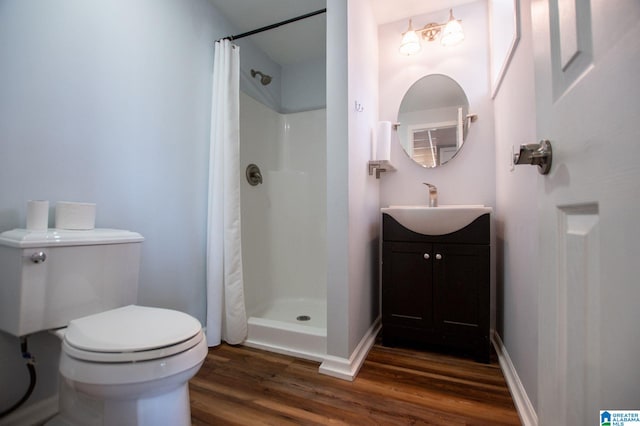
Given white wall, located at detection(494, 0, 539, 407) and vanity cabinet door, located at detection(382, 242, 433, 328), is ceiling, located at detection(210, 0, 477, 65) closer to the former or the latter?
white wall, located at detection(494, 0, 539, 407)

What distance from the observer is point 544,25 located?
0.53 m

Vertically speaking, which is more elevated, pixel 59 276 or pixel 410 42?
pixel 410 42

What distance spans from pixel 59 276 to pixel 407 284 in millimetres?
1653

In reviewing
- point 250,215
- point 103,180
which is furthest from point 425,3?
point 103,180

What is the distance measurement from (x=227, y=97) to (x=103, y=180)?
86cm

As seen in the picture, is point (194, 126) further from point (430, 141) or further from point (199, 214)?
point (430, 141)

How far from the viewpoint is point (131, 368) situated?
0.75 meters

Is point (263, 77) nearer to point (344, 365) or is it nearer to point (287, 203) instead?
point (287, 203)

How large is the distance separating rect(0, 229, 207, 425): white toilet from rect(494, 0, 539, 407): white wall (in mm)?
1259

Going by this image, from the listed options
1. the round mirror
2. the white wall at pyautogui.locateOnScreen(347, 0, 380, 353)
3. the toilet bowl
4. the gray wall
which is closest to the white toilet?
the toilet bowl

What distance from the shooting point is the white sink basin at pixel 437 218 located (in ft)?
5.15

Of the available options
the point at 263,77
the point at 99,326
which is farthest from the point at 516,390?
the point at 263,77

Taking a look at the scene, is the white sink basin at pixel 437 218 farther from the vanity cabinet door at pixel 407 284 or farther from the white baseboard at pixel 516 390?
the white baseboard at pixel 516 390

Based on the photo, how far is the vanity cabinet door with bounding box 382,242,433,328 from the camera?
165 centimetres
